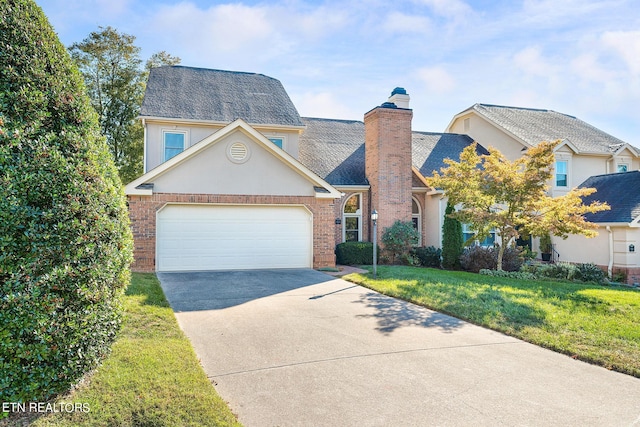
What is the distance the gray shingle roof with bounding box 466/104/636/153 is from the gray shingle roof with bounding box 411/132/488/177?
1780 millimetres

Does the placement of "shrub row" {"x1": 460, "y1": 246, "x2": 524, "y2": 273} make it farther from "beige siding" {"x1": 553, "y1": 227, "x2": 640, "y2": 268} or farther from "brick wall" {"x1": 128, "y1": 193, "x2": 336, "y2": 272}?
"brick wall" {"x1": 128, "y1": 193, "x2": 336, "y2": 272}

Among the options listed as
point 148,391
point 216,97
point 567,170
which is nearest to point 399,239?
point 216,97

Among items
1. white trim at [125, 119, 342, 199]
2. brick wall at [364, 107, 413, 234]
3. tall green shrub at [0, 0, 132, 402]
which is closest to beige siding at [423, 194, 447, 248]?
brick wall at [364, 107, 413, 234]

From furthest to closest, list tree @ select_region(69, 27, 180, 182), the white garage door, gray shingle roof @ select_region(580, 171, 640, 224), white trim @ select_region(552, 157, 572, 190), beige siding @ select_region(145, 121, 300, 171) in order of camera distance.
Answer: tree @ select_region(69, 27, 180, 182) → white trim @ select_region(552, 157, 572, 190) → beige siding @ select_region(145, 121, 300, 171) → gray shingle roof @ select_region(580, 171, 640, 224) → the white garage door

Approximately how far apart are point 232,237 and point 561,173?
1668 centimetres

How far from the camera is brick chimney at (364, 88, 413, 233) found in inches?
688

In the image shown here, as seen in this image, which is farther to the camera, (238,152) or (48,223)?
(238,152)

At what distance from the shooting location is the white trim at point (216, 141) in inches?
494

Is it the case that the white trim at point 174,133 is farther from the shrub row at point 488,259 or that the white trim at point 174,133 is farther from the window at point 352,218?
the shrub row at point 488,259

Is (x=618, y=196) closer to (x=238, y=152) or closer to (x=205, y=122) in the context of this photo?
(x=238, y=152)

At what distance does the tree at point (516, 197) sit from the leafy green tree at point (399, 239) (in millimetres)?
2647

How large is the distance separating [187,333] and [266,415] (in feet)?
9.59

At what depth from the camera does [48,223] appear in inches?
138

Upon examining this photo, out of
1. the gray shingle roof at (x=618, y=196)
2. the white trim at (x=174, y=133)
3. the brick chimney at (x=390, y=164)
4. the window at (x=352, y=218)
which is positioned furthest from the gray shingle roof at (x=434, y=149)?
the white trim at (x=174, y=133)
